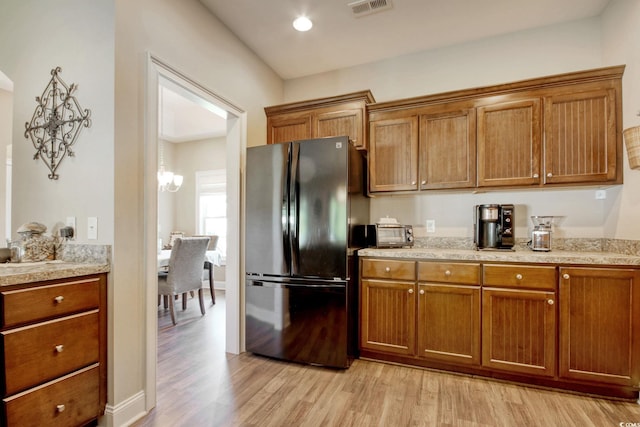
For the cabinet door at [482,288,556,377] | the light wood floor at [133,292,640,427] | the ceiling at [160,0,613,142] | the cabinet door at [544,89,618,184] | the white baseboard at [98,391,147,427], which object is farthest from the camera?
the ceiling at [160,0,613,142]

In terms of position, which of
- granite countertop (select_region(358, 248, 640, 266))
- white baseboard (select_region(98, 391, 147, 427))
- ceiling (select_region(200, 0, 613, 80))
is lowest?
white baseboard (select_region(98, 391, 147, 427))

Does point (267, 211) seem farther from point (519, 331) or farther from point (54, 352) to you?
point (519, 331)

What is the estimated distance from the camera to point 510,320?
2191 millimetres

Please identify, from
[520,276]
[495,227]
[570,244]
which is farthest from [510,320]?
[570,244]

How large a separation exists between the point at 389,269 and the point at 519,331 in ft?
3.27

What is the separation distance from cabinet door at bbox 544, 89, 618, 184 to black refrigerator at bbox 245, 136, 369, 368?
5.10 feet

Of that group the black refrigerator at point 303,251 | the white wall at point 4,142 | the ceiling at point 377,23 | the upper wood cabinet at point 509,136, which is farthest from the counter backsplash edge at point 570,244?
the white wall at point 4,142

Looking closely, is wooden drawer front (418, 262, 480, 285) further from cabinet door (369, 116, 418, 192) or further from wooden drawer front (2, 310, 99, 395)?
wooden drawer front (2, 310, 99, 395)

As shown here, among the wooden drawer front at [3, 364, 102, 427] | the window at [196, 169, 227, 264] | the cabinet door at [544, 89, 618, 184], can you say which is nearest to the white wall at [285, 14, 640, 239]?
the cabinet door at [544, 89, 618, 184]

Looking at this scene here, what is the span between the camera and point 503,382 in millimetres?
2234

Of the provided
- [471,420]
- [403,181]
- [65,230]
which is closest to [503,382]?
[471,420]

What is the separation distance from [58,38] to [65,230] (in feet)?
4.05

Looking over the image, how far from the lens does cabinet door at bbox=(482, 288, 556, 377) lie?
2.10 meters

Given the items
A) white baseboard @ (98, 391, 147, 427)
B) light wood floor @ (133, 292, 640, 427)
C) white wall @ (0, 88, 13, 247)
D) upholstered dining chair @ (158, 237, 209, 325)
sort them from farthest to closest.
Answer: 1. upholstered dining chair @ (158, 237, 209, 325)
2. white wall @ (0, 88, 13, 247)
3. light wood floor @ (133, 292, 640, 427)
4. white baseboard @ (98, 391, 147, 427)
